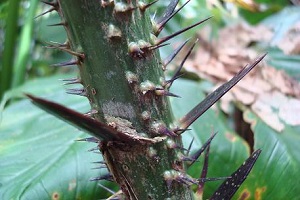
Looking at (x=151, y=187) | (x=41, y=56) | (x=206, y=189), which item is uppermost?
(x=41, y=56)

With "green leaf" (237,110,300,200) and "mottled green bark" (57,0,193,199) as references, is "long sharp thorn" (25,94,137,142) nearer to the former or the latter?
"mottled green bark" (57,0,193,199)

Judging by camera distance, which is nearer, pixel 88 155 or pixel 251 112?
pixel 88 155

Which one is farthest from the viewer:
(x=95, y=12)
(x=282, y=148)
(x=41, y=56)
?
(x=41, y=56)

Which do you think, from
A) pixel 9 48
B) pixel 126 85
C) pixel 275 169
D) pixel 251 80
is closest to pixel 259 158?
pixel 275 169

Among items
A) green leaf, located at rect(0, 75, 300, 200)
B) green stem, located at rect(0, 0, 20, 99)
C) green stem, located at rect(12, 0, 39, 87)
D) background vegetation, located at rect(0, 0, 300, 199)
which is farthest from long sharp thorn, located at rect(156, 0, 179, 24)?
green stem, located at rect(0, 0, 20, 99)

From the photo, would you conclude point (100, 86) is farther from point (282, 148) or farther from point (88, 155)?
point (282, 148)

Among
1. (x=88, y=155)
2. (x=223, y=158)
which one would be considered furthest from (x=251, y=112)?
(x=88, y=155)

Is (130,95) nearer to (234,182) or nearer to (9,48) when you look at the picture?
(234,182)
